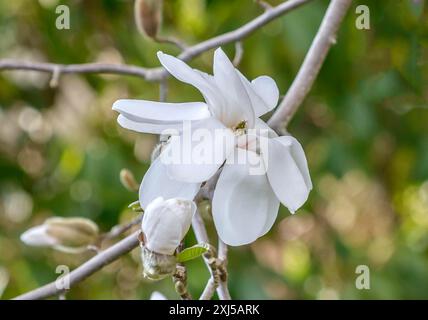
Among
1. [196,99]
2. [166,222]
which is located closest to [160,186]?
[166,222]

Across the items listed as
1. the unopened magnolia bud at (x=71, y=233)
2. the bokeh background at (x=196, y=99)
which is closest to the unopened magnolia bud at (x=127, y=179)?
the unopened magnolia bud at (x=71, y=233)

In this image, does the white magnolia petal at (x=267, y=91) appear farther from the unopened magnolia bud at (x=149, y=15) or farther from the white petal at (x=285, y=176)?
the unopened magnolia bud at (x=149, y=15)

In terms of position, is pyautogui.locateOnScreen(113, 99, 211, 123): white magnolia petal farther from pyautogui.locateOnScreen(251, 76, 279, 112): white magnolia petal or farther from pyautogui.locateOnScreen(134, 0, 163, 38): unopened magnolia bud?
pyautogui.locateOnScreen(134, 0, 163, 38): unopened magnolia bud

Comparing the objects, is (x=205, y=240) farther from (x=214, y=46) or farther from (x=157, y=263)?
(x=214, y=46)

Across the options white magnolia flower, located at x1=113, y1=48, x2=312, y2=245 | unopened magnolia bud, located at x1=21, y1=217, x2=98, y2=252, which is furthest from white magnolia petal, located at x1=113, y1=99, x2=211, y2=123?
unopened magnolia bud, located at x1=21, y1=217, x2=98, y2=252

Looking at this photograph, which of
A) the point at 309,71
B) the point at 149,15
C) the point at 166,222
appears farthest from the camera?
the point at 149,15
